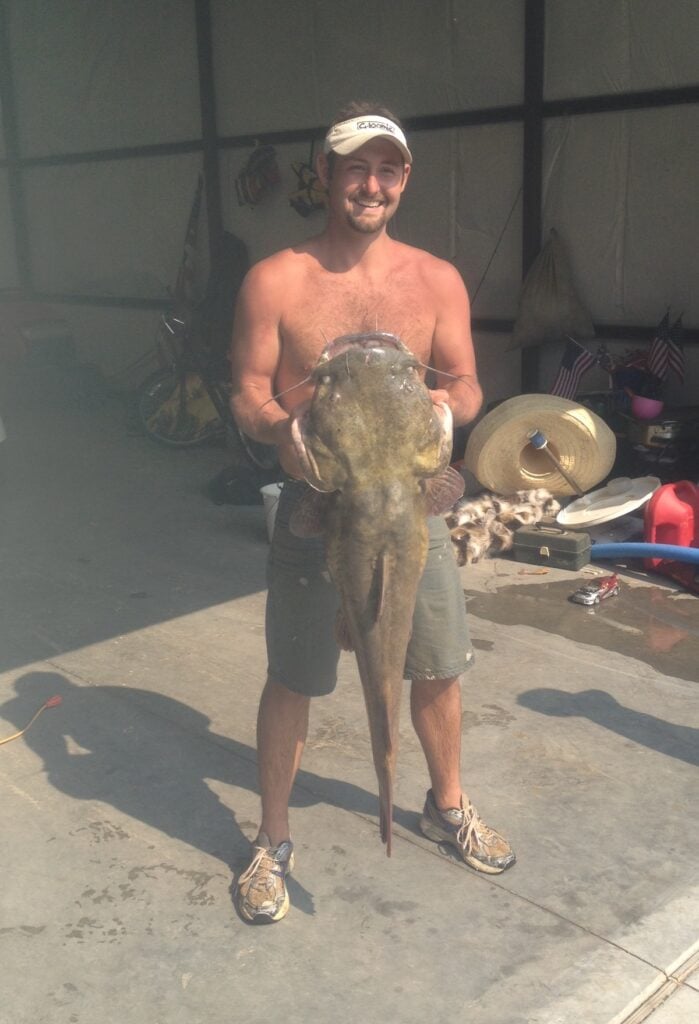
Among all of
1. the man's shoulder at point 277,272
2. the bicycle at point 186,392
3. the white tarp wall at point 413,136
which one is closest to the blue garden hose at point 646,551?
the white tarp wall at point 413,136

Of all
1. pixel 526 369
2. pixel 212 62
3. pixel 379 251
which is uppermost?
pixel 212 62

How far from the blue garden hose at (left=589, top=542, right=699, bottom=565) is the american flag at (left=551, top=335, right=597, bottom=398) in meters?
1.51

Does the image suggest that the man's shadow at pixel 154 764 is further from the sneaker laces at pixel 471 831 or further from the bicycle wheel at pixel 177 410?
the bicycle wheel at pixel 177 410

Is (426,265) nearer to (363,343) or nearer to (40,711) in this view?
(363,343)

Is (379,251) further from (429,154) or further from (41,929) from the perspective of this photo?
(429,154)

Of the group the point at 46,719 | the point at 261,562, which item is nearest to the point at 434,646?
the point at 46,719

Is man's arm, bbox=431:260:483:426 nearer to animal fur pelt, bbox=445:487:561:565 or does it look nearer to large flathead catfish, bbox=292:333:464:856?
large flathead catfish, bbox=292:333:464:856

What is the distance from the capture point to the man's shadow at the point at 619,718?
387 cm

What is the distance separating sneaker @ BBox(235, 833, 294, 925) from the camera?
2.96m

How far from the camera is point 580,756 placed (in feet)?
12.5

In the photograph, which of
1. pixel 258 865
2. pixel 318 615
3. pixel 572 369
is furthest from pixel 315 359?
pixel 572 369

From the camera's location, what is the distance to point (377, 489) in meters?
2.49

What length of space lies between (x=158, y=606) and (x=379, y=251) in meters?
2.91

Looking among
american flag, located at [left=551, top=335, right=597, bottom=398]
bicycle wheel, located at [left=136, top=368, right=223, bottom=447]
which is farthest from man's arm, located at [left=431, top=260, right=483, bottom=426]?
bicycle wheel, located at [left=136, top=368, right=223, bottom=447]
